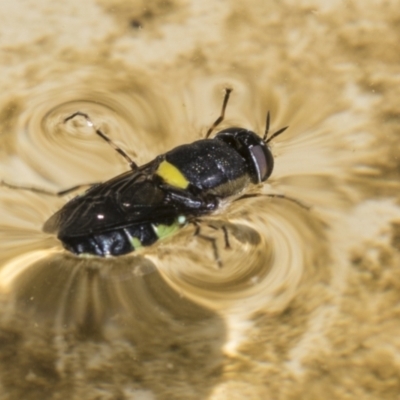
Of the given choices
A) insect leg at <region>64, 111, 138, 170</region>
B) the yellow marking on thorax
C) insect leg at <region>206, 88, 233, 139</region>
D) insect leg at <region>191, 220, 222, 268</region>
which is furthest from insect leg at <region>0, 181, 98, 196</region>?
insect leg at <region>206, 88, 233, 139</region>

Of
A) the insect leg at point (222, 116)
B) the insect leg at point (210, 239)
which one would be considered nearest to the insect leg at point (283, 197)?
the insect leg at point (210, 239)

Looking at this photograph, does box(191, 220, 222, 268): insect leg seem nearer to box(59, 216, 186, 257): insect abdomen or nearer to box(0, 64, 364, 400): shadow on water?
box(0, 64, 364, 400): shadow on water

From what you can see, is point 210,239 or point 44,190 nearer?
point 210,239

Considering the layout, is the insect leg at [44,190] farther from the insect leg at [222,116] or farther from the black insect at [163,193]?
the insect leg at [222,116]

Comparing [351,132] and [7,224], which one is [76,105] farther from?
[351,132]

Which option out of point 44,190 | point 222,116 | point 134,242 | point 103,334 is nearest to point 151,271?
point 134,242

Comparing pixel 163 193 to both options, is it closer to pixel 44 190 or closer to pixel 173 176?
pixel 173 176

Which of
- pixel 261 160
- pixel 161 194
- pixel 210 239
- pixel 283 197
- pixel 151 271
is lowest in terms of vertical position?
pixel 151 271
